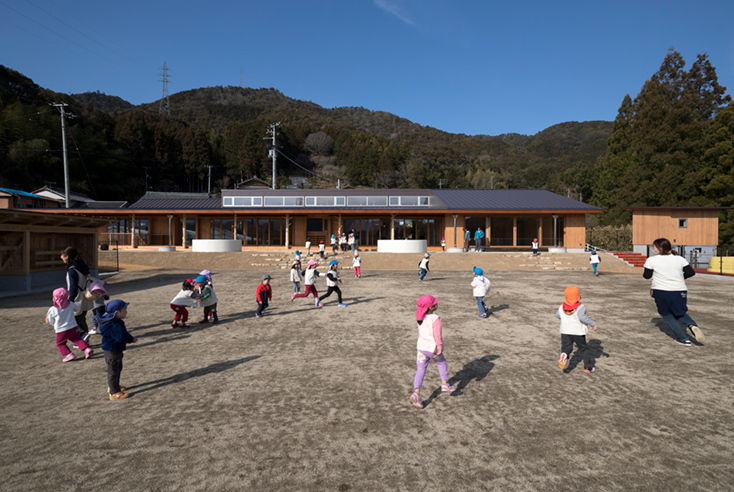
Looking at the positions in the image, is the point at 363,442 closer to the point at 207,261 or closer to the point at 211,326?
the point at 211,326

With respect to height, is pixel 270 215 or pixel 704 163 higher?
pixel 704 163

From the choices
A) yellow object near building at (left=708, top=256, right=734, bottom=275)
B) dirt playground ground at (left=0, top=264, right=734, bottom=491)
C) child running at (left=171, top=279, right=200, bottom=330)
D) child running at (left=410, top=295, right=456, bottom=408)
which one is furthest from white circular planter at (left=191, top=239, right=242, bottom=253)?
yellow object near building at (left=708, top=256, right=734, bottom=275)

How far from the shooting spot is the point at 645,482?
296 centimetres

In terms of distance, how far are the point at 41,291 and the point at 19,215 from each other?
306 centimetres

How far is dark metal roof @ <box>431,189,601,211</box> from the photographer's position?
26.6m

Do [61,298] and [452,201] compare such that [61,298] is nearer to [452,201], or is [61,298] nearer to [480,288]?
[480,288]

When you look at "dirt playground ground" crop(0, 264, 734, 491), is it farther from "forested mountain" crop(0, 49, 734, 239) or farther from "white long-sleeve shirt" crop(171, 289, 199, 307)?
"forested mountain" crop(0, 49, 734, 239)

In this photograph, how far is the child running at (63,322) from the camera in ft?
18.7

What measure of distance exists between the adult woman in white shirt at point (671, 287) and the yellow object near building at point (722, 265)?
17.1 m

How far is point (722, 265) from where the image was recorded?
19.2 meters

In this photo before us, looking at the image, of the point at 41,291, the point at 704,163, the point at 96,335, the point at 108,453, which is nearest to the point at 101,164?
the point at 41,291

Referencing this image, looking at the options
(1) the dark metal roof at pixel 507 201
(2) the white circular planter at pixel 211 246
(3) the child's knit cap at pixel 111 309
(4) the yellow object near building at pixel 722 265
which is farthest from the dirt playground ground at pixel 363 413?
(1) the dark metal roof at pixel 507 201

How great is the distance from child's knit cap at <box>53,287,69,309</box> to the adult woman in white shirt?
32.1 feet

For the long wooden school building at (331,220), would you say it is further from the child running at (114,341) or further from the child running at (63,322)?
the child running at (114,341)
